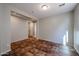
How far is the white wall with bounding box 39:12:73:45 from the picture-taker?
2.06 m

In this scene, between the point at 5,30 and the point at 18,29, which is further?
the point at 18,29

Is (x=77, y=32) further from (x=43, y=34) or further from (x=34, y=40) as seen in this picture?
(x=34, y=40)

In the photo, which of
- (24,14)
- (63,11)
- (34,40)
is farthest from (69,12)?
(34,40)

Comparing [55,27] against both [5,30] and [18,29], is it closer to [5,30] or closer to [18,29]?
[18,29]

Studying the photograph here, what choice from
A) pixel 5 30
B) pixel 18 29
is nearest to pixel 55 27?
pixel 18 29

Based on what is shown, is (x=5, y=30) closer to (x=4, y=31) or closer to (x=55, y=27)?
(x=4, y=31)

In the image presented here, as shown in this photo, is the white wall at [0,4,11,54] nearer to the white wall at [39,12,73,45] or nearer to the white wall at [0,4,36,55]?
the white wall at [0,4,36,55]

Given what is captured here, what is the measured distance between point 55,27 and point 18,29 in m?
0.99

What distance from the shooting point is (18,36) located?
2.36 meters

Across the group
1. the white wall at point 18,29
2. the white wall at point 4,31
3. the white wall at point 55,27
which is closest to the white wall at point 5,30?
the white wall at point 4,31

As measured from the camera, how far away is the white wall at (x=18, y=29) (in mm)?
2090

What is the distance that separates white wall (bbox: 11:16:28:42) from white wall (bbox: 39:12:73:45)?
1.44 ft

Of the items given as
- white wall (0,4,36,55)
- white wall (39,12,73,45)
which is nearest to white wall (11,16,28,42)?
white wall (0,4,36,55)

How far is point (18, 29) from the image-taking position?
2256 millimetres
